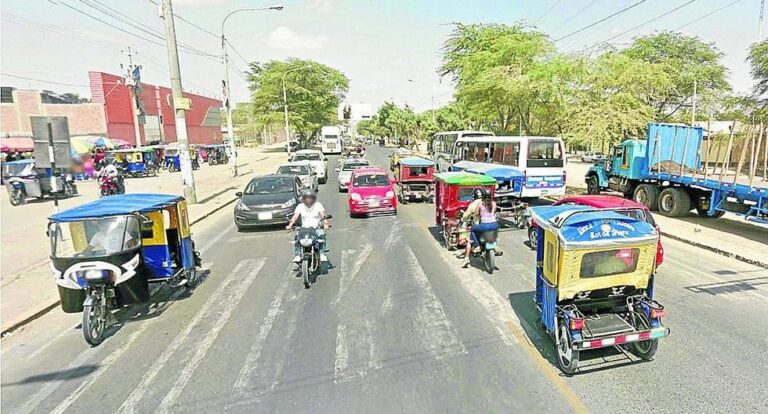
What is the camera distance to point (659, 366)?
489 cm

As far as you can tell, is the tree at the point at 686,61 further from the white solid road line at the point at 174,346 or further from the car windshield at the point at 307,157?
the white solid road line at the point at 174,346

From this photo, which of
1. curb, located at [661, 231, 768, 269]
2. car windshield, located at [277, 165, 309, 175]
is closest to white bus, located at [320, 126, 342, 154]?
car windshield, located at [277, 165, 309, 175]

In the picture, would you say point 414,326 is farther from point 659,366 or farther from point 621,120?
point 621,120

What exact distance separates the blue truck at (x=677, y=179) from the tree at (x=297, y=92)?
46.3 m

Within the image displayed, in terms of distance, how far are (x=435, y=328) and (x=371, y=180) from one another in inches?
373

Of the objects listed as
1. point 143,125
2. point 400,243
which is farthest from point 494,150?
point 143,125

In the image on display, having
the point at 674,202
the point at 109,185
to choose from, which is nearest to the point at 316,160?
the point at 109,185

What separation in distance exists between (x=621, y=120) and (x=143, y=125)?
4716cm

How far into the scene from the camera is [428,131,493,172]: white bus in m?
25.0

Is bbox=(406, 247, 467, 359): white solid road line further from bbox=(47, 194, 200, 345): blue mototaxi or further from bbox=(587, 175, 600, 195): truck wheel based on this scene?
bbox=(587, 175, 600, 195): truck wheel

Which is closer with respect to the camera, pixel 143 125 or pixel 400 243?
pixel 400 243

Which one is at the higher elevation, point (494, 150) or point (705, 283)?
point (494, 150)

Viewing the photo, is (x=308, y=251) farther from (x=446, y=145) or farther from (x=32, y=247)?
(x=446, y=145)

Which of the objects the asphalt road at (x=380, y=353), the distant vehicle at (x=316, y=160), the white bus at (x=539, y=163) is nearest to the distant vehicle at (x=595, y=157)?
the white bus at (x=539, y=163)
